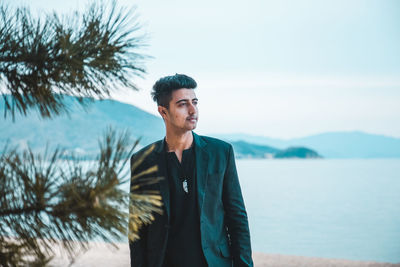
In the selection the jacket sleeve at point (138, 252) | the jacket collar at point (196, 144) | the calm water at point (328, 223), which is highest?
the jacket collar at point (196, 144)

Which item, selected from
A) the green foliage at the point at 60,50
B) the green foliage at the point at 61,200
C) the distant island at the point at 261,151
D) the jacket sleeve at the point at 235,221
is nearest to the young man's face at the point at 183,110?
the jacket sleeve at the point at 235,221

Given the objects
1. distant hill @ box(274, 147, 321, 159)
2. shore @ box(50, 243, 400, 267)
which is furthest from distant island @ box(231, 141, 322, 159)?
shore @ box(50, 243, 400, 267)

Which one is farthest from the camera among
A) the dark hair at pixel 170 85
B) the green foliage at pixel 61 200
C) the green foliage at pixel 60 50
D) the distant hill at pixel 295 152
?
the distant hill at pixel 295 152

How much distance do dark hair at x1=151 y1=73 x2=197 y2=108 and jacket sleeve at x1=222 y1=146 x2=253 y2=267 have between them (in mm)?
356

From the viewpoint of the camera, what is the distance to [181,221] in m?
1.68

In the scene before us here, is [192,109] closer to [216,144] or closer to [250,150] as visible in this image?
[216,144]

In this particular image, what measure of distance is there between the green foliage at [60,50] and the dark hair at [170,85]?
87 cm

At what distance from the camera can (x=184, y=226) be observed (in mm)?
1670

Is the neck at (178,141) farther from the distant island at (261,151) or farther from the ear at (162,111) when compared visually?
the distant island at (261,151)

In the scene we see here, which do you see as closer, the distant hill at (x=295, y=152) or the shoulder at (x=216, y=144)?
the shoulder at (x=216, y=144)

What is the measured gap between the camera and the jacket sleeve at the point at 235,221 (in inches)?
68.4

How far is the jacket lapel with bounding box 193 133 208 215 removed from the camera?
1672 mm

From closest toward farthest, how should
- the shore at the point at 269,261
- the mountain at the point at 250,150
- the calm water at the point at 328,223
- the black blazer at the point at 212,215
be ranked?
the black blazer at the point at 212,215 → the shore at the point at 269,261 → the calm water at the point at 328,223 → the mountain at the point at 250,150

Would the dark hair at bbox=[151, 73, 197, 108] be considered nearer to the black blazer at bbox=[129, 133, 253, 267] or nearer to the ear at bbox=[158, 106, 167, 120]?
A: the ear at bbox=[158, 106, 167, 120]
